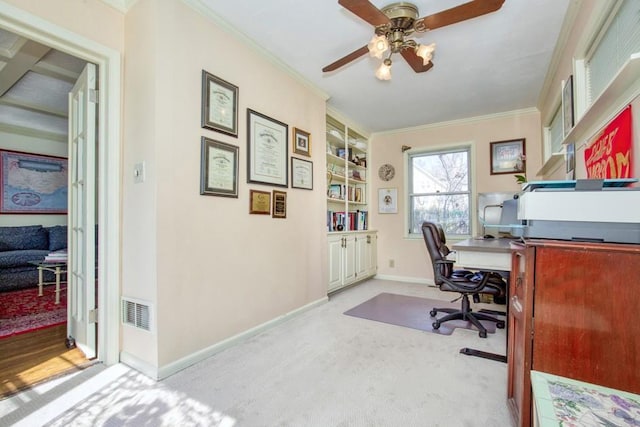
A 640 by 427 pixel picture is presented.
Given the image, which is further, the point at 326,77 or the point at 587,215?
the point at 326,77

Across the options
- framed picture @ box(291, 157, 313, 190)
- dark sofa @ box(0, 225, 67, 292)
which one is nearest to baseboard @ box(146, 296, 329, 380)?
framed picture @ box(291, 157, 313, 190)

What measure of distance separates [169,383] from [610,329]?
208 centimetres

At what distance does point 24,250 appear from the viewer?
416 centimetres

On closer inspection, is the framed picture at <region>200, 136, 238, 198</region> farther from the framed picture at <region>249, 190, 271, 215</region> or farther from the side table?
the side table

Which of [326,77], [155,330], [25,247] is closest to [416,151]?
[326,77]

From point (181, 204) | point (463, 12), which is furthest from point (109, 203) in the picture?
point (463, 12)

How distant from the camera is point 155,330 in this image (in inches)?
69.2

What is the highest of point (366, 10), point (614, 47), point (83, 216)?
point (366, 10)

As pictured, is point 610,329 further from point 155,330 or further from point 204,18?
point 204,18

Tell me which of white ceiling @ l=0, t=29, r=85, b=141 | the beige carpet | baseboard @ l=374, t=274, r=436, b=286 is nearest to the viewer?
the beige carpet

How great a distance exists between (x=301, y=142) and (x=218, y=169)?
1.12 m

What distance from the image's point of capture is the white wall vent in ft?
5.90

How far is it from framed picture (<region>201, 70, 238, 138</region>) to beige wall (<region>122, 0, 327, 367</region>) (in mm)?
56

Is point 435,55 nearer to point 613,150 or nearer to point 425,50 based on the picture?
point 425,50
